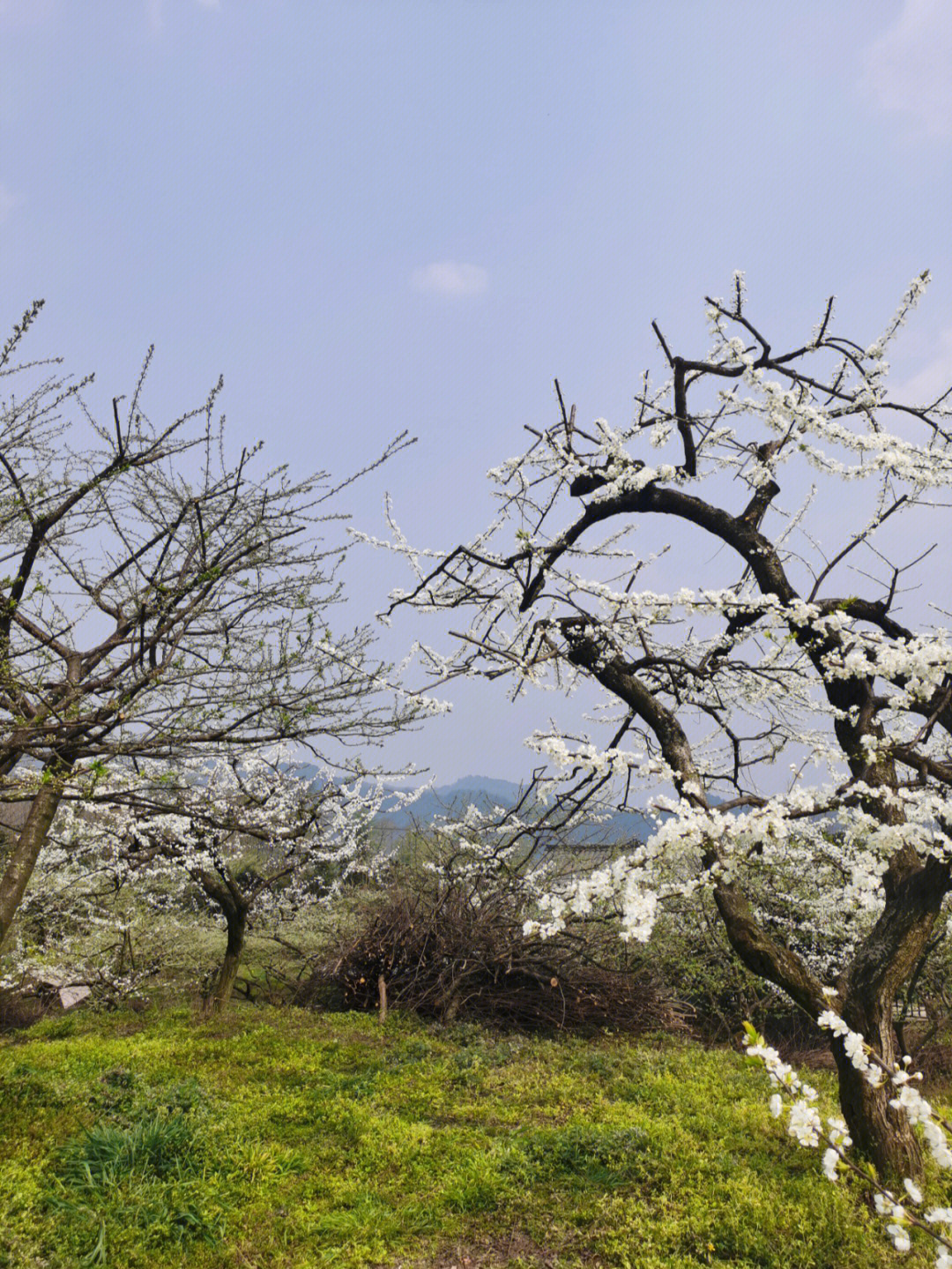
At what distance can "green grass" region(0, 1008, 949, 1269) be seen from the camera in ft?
11.7

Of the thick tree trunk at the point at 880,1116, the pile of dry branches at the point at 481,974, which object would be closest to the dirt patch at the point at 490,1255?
the thick tree trunk at the point at 880,1116

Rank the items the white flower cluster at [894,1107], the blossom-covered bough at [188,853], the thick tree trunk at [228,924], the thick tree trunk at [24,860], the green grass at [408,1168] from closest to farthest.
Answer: the white flower cluster at [894,1107] → the green grass at [408,1168] → the thick tree trunk at [24,860] → the blossom-covered bough at [188,853] → the thick tree trunk at [228,924]

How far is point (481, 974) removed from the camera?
870cm

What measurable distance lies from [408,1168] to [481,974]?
430 cm

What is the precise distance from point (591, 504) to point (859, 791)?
2.94 m

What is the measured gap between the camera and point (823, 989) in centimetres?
389

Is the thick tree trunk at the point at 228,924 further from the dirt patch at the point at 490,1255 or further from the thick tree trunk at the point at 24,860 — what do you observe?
the dirt patch at the point at 490,1255

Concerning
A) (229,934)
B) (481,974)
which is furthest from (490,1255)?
(229,934)

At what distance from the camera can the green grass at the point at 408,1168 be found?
3.57 metres

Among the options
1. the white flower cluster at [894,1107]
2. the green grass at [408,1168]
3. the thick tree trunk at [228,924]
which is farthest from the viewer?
the thick tree trunk at [228,924]

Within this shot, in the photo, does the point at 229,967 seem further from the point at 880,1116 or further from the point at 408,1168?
the point at 880,1116

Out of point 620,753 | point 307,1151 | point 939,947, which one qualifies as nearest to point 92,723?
point 620,753

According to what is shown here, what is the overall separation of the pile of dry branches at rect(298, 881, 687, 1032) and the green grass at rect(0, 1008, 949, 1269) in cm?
161

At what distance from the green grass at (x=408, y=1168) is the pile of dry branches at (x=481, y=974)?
5.29 ft
